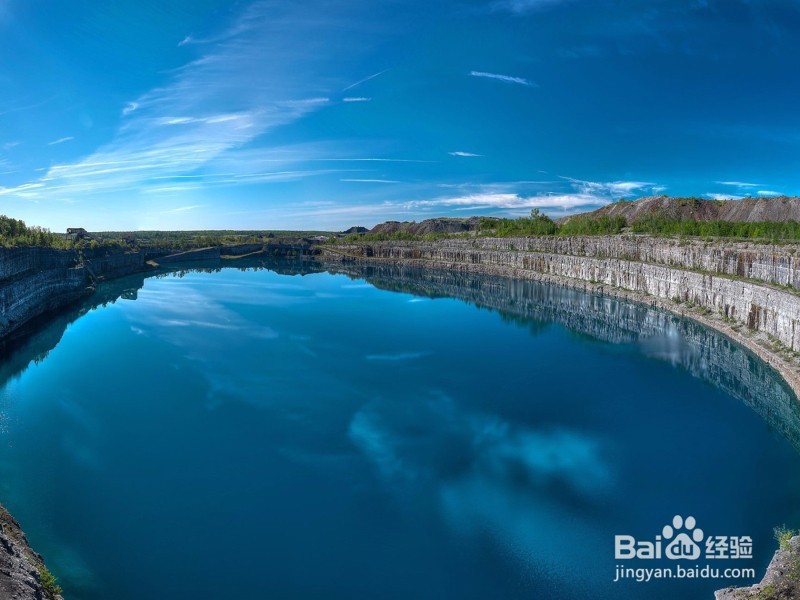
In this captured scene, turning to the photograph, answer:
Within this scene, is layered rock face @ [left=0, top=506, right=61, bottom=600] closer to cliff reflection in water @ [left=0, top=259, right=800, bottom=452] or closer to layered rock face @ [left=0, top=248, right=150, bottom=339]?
cliff reflection in water @ [left=0, top=259, right=800, bottom=452]

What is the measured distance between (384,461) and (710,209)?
325 feet

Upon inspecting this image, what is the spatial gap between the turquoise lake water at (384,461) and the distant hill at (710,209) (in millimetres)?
61018

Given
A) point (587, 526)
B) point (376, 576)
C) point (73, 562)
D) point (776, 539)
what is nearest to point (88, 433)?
point (73, 562)

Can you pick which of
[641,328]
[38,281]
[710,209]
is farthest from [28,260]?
[710,209]

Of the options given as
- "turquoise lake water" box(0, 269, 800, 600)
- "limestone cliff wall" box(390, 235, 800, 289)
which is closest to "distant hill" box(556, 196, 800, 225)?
"limestone cliff wall" box(390, 235, 800, 289)

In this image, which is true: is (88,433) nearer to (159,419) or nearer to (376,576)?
(159,419)

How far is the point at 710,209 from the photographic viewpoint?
9488 centimetres

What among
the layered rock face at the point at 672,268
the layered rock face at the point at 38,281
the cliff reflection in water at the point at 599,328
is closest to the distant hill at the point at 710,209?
the layered rock face at the point at 672,268

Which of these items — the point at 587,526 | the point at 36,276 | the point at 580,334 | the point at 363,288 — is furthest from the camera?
the point at 363,288

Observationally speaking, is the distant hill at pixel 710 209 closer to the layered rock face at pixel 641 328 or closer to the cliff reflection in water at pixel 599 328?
the layered rock face at pixel 641 328

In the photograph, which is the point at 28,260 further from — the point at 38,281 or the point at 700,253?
the point at 700,253

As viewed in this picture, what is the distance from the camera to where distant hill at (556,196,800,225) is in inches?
3172

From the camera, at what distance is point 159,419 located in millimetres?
21062

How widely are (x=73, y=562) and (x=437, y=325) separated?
32.5 metres
